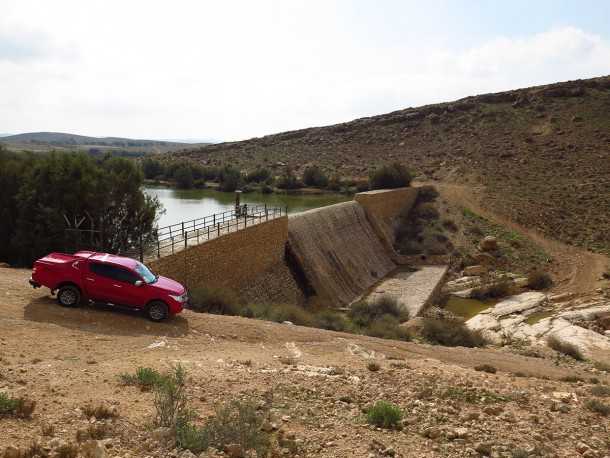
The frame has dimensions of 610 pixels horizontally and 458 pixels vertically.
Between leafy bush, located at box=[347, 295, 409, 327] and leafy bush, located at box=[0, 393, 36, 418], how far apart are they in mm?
16478

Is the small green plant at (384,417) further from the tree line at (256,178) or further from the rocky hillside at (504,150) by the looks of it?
the tree line at (256,178)

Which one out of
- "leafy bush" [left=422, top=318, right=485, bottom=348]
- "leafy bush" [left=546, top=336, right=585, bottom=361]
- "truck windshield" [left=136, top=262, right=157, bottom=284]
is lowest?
"leafy bush" [left=546, top=336, right=585, bottom=361]

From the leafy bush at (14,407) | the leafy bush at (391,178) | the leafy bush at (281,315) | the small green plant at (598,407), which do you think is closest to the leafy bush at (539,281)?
the leafy bush at (391,178)

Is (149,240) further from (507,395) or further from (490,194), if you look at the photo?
(490,194)

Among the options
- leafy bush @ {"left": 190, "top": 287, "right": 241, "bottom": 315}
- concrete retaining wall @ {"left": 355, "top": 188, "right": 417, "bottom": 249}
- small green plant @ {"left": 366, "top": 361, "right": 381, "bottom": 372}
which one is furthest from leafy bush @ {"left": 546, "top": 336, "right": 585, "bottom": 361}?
concrete retaining wall @ {"left": 355, "top": 188, "right": 417, "bottom": 249}

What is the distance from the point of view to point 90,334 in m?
12.5

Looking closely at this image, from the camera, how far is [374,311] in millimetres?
25719

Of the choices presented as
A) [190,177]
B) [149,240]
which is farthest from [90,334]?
[190,177]

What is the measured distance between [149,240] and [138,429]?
1484 cm

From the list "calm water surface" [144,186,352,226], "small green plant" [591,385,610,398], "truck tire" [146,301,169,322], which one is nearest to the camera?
"small green plant" [591,385,610,398]

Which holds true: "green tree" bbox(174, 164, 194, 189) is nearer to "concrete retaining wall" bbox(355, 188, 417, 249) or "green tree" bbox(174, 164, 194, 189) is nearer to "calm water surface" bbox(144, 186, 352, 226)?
"calm water surface" bbox(144, 186, 352, 226)

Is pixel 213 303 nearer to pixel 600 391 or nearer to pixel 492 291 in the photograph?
pixel 600 391

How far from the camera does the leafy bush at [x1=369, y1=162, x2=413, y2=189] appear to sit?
5141 cm

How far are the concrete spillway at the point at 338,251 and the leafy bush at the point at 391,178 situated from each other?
11208 millimetres
